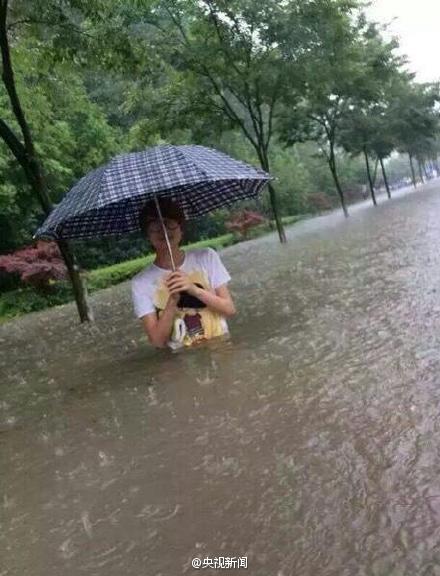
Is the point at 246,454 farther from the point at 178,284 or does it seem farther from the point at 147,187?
the point at 147,187

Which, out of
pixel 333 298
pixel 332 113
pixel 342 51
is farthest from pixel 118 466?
pixel 332 113

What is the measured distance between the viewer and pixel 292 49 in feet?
62.5

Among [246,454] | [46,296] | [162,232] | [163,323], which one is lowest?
[246,454]

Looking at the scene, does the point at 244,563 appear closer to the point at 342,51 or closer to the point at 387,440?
the point at 387,440

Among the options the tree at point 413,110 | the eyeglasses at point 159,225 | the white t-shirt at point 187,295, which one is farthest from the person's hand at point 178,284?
the tree at point 413,110

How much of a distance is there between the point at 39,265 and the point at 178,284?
46.5 feet

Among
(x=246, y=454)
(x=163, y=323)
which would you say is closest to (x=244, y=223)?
(x=163, y=323)

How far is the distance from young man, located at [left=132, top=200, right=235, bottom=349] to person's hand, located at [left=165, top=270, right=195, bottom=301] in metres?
0.10

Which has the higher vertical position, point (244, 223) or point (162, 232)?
point (162, 232)

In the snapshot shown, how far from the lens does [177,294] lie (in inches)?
178

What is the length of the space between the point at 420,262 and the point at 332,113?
22597mm

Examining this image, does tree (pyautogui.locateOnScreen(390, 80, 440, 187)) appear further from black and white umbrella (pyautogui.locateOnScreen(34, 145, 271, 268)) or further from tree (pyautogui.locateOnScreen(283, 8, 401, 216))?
black and white umbrella (pyautogui.locateOnScreen(34, 145, 271, 268))

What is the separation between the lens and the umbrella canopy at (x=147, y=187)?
4.41 meters

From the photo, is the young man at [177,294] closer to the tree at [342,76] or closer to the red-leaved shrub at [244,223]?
the tree at [342,76]
